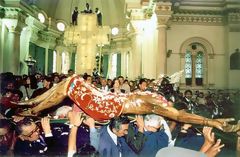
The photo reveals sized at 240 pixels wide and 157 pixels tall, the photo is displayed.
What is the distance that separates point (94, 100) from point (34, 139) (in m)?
0.75

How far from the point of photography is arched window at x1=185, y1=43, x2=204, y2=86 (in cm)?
374

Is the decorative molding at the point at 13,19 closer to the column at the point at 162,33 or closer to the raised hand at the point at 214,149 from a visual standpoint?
the column at the point at 162,33

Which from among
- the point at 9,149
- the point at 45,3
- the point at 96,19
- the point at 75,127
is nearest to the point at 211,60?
the point at 96,19

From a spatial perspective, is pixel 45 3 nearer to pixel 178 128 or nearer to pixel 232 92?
pixel 178 128

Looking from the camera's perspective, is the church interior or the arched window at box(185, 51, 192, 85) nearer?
the church interior

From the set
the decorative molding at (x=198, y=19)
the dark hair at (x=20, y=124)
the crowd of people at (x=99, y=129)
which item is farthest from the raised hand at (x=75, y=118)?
the decorative molding at (x=198, y=19)

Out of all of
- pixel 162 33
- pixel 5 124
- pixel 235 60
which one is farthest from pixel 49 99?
pixel 235 60

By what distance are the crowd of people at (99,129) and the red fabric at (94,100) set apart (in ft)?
0.20

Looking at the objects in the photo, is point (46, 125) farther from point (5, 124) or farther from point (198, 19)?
point (198, 19)

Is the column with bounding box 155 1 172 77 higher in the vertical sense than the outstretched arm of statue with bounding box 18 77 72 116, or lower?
higher

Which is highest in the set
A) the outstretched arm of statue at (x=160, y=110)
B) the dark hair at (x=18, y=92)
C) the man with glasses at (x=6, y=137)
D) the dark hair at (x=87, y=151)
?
the dark hair at (x=18, y=92)

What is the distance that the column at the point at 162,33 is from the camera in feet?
12.5

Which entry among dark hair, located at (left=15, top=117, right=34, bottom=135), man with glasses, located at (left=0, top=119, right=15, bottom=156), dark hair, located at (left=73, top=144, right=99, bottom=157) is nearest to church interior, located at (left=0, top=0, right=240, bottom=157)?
dark hair, located at (left=15, top=117, right=34, bottom=135)

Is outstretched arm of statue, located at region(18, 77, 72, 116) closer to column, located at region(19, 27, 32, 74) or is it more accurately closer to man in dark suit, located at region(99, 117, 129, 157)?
column, located at region(19, 27, 32, 74)
